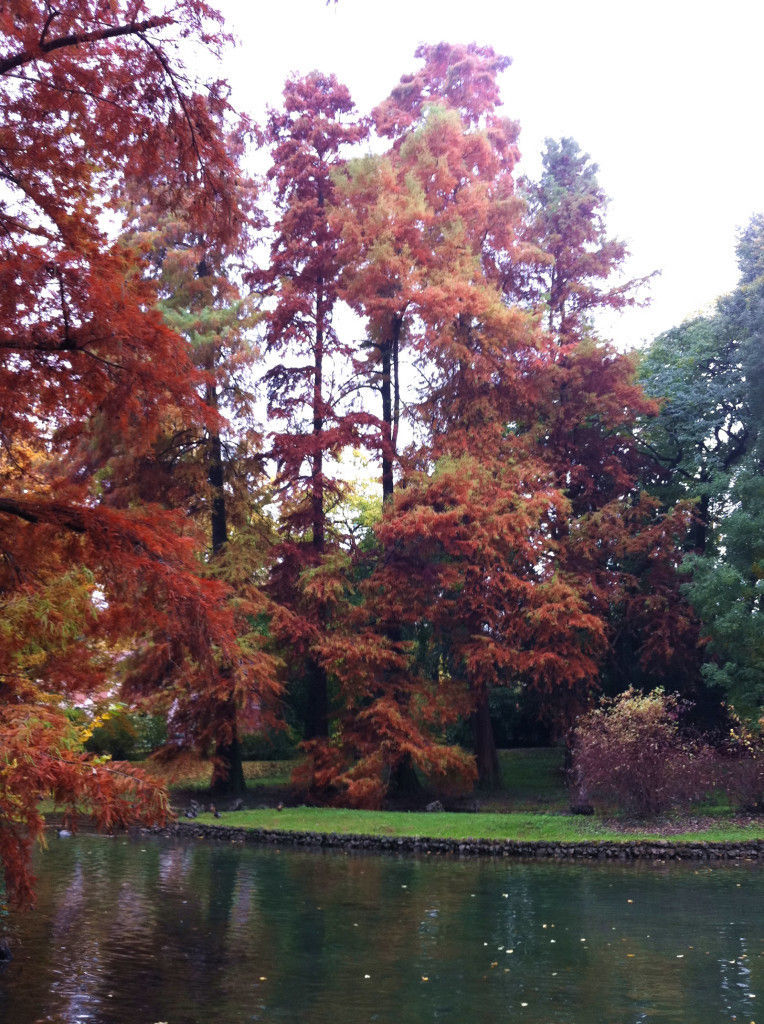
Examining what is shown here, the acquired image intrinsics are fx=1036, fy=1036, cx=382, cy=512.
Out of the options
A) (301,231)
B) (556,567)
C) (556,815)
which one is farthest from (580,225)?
(556,815)

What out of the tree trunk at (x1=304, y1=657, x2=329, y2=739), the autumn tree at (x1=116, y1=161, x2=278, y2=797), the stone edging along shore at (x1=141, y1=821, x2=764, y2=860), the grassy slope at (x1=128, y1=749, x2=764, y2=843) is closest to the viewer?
the stone edging along shore at (x1=141, y1=821, x2=764, y2=860)

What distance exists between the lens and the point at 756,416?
23.8 m

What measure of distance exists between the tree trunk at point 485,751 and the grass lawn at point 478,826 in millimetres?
3915

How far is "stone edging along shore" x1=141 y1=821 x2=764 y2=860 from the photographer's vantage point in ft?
53.1

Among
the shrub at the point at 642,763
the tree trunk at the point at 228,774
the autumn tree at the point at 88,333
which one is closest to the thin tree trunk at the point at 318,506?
the tree trunk at the point at 228,774

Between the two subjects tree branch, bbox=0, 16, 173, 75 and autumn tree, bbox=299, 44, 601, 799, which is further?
autumn tree, bbox=299, 44, 601, 799

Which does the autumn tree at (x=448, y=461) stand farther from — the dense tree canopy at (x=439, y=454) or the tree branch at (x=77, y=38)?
the tree branch at (x=77, y=38)

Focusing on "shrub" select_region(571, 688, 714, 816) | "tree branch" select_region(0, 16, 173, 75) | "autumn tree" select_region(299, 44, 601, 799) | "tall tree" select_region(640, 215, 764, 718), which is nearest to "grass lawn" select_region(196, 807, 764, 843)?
"shrub" select_region(571, 688, 714, 816)

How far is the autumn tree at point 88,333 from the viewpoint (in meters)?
7.32

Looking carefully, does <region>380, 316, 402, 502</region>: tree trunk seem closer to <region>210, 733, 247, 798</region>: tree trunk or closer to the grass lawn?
<region>210, 733, 247, 798</region>: tree trunk

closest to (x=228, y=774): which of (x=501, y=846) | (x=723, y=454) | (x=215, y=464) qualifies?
(x=215, y=464)

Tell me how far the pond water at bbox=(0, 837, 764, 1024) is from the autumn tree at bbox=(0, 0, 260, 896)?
1.94m

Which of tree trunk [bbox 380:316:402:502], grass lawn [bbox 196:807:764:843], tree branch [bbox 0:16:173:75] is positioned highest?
tree trunk [bbox 380:316:402:502]

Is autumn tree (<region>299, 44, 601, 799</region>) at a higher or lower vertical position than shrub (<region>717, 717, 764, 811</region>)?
higher
